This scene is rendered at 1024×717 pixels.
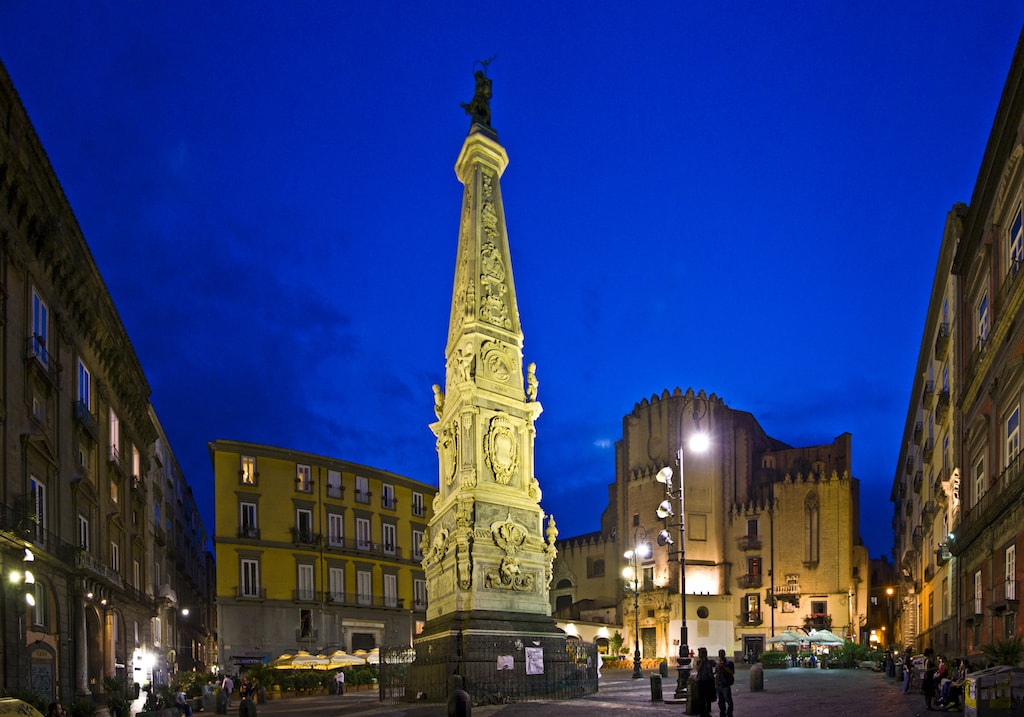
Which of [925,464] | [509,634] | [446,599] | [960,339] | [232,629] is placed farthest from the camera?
[232,629]

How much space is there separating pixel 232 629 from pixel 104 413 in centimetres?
1994

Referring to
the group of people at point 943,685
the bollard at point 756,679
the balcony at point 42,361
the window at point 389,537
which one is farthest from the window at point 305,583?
the group of people at point 943,685

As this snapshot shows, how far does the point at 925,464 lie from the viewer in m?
37.4

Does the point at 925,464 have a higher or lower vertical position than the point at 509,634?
higher

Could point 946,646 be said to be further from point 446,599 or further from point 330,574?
point 330,574

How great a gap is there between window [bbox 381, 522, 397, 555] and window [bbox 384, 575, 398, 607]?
1646 mm

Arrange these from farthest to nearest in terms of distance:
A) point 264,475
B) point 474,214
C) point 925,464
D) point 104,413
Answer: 1. point 264,475
2. point 925,464
3. point 104,413
4. point 474,214

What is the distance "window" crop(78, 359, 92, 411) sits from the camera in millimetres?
27562

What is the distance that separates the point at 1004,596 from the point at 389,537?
139 ft

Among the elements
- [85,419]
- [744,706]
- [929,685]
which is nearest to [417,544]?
[85,419]

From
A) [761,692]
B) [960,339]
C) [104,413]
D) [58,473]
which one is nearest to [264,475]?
[104,413]

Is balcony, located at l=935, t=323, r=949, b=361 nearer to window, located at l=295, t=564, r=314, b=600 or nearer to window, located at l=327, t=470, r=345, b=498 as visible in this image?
window, located at l=327, t=470, r=345, b=498

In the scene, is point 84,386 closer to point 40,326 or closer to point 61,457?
point 61,457

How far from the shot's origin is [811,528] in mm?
57750
